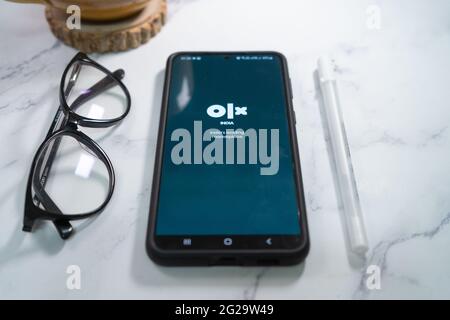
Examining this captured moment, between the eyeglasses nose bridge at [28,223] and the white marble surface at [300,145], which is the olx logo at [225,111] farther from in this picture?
the eyeglasses nose bridge at [28,223]

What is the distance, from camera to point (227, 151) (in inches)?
15.8

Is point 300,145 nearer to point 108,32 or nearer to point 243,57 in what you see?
point 243,57

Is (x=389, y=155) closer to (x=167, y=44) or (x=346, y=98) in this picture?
(x=346, y=98)

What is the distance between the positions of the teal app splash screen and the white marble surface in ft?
0.10

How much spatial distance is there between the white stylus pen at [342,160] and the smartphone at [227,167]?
4 cm

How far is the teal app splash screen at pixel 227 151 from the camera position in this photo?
36 centimetres

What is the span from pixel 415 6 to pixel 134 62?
15.4 inches

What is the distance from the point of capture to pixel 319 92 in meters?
0.47

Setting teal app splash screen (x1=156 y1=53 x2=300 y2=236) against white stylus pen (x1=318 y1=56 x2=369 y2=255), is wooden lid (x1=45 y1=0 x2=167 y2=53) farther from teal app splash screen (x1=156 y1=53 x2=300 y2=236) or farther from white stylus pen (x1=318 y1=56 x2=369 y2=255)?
white stylus pen (x1=318 y1=56 x2=369 y2=255)

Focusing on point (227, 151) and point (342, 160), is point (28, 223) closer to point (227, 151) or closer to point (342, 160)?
point (227, 151)

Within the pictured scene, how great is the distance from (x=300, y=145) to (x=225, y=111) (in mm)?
85

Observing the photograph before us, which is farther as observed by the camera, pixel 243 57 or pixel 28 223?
pixel 243 57

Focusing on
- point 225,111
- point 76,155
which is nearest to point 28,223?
point 76,155
